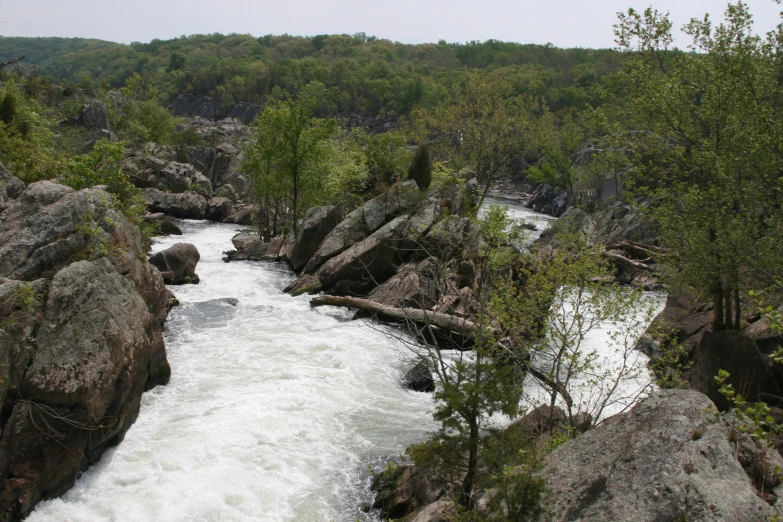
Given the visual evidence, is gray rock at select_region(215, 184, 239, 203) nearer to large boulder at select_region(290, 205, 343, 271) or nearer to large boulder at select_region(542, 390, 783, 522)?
large boulder at select_region(290, 205, 343, 271)

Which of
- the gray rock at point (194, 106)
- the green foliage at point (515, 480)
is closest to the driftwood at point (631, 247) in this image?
the green foliage at point (515, 480)

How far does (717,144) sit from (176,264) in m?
22.1

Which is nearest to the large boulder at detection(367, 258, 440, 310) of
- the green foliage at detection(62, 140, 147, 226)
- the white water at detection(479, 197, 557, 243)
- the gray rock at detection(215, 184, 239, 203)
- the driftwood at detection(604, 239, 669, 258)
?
the green foliage at detection(62, 140, 147, 226)

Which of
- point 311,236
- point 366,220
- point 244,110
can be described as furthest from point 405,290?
point 244,110

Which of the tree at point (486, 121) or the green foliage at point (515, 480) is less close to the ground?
the tree at point (486, 121)

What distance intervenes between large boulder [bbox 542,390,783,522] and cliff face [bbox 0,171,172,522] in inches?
347

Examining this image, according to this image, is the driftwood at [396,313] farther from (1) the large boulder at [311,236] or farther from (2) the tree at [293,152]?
(2) the tree at [293,152]

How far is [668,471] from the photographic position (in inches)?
244

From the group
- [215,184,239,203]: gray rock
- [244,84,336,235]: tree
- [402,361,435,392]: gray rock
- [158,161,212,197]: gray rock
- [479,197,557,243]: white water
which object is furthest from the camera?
[215,184,239,203]: gray rock

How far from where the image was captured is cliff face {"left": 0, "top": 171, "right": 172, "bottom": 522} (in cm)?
973

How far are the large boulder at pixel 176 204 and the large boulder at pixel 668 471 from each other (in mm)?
46422

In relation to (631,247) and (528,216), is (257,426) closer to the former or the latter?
(631,247)

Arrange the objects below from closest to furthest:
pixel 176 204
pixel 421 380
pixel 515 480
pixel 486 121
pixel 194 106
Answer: pixel 515 480, pixel 421 380, pixel 486 121, pixel 176 204, pixel 194 106

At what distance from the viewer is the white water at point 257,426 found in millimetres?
10477
